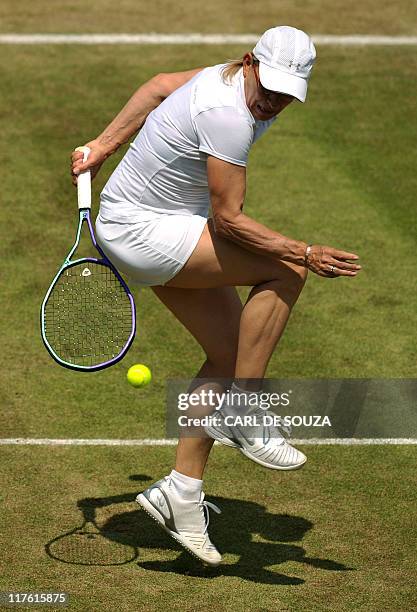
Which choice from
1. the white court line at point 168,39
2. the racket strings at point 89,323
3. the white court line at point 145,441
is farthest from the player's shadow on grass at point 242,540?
the white court line at point 168,39

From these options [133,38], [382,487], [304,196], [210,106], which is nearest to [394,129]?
[304,196]

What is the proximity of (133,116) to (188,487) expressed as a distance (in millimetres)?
2135

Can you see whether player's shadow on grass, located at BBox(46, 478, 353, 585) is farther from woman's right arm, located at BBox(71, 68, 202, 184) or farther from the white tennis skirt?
woman's right arm, located at BBox(71, 68, 202, 184)

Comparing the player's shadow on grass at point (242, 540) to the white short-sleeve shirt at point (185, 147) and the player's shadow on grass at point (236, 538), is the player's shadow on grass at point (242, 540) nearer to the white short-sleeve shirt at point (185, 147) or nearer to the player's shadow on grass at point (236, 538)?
the player's shadow on grass at point (236, 538)

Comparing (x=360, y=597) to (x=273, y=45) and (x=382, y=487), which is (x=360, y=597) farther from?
(x=273, y=45)

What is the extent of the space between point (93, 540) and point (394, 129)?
760 centimetres

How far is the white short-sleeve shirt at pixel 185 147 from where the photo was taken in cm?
729

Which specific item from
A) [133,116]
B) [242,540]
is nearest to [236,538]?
[242,540]

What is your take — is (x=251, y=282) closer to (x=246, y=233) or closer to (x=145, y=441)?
(x=246, y=233)

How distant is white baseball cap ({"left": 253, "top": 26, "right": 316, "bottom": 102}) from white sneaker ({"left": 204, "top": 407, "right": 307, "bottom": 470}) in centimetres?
178

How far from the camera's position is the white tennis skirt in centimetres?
762

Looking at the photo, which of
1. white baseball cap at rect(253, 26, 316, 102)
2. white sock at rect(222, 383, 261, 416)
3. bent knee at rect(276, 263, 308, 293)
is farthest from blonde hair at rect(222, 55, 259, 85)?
white sock at rect(222, 383, 261, 416)

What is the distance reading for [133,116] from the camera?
8.14 meters

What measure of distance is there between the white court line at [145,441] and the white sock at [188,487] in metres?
1.23
